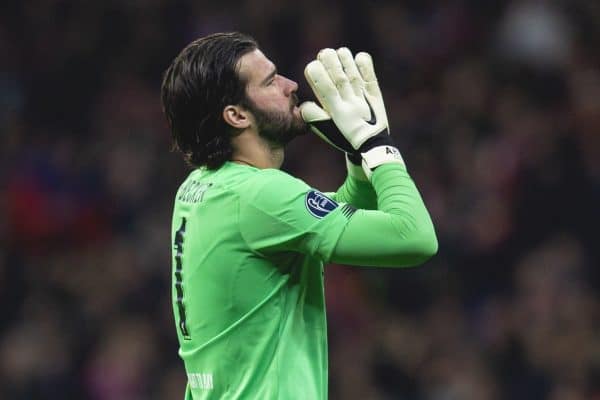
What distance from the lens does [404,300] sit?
8312 millimetres

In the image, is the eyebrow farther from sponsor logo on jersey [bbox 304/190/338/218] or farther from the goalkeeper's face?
sponsor logo on jersey [bbox 304/190/338/218]

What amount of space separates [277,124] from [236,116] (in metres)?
0.13

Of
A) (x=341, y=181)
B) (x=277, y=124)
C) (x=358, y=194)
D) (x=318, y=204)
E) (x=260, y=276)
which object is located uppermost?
(x=277, y=124)

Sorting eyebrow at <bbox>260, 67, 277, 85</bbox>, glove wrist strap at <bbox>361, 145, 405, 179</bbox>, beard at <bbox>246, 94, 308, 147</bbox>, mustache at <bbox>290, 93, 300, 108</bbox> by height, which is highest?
eyebrow at <bbox>260, 67, 277, 85</bbox>

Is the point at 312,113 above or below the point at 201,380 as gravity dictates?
above

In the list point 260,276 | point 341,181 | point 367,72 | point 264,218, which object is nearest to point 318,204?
point 264,218

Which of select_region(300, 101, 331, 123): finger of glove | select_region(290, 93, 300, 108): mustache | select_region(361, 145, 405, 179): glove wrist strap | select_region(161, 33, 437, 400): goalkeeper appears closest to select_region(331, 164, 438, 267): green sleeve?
select_region(161, 33, 437, 400): goalkeeper

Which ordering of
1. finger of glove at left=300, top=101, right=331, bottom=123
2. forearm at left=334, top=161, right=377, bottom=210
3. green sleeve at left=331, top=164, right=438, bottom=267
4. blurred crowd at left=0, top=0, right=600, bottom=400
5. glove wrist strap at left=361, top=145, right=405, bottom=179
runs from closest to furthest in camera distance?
green sleeve at left=331, top=164, right=438, bottom=267
glove wrist strap at left=361, top=145, right=405, bottom=179
finger of glove at left=300, top=101, right=331, bottom=123
forearm at left=334, top=161, right=377, bottom=210
blurred crowd at left=0, top=0, right=600, bottom=400

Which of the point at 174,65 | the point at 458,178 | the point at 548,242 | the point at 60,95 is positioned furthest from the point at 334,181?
the point at 174,65

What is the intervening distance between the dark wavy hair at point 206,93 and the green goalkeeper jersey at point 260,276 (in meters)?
0.09

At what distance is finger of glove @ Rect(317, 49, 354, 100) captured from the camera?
3748mm

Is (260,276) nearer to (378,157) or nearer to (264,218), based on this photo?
(264,218)

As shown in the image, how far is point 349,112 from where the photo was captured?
12.2ft

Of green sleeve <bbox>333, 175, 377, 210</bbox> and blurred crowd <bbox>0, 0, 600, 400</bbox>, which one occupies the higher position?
green sleeve <bbox>333, 175, 377, 210</bbox>
